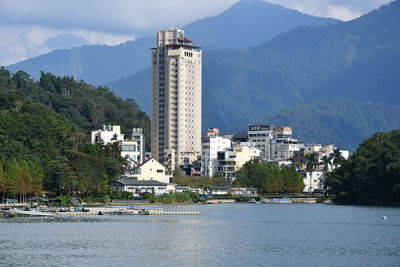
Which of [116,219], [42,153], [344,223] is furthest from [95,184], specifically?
[344,223]

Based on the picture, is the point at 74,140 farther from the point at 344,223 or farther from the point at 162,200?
the point at 344,223

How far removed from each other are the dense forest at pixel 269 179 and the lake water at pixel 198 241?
7768 cm

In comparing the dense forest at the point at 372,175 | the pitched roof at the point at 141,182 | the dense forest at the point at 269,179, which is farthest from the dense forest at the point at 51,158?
the dense forest at the point at 372,175

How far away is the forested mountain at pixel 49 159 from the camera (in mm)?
118062

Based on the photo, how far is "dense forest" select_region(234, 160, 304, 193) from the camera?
17862 cm

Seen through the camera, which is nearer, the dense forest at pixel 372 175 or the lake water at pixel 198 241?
the lake water at pixel 198 241

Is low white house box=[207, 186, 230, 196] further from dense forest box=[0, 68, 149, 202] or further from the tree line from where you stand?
the tree line

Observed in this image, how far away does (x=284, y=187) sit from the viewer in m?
181

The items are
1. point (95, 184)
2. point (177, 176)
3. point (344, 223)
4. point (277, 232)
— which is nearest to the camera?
point (277, 232)

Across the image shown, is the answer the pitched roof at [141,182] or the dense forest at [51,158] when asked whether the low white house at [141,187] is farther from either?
the dense forest at [51,158]

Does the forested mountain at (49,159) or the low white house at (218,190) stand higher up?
the forested mountain at (49,159)

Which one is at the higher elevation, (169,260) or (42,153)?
(42,153)

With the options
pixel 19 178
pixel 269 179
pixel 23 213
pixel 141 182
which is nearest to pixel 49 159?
pixel 19 178

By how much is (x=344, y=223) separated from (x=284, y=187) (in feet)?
291
